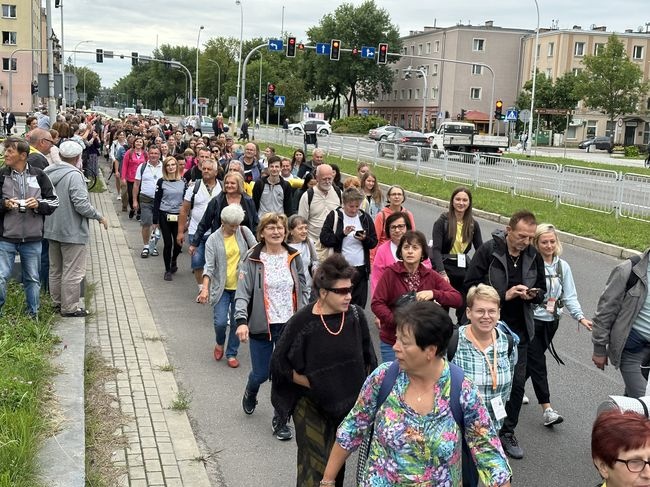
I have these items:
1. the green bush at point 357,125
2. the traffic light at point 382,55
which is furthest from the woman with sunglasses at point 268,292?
the green bush at point 357,125

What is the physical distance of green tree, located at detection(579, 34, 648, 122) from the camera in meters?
65.2

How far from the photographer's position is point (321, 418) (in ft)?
14.4

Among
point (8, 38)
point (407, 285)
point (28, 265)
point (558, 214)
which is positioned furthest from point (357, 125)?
point (407, 285)

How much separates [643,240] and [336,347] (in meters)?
12.3

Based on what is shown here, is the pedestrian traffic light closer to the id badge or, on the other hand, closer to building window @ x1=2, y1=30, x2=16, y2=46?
the id badge

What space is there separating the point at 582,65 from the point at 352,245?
281 ft

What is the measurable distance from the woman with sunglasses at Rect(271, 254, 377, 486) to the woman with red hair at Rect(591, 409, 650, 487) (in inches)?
74.1

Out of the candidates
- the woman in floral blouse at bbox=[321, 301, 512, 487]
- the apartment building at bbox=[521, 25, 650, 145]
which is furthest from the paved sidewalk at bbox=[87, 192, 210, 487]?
the apartment building at bbox=[521, 25, 650, 145]

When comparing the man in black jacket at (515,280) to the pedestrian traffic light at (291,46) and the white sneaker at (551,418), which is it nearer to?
the white sneaker at (551,418)

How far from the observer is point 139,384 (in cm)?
689

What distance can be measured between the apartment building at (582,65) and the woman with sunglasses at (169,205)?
251 ft

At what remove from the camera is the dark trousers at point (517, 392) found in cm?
579

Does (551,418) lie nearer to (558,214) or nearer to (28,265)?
(28,265)

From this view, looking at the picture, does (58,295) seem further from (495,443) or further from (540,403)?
(495,443)
